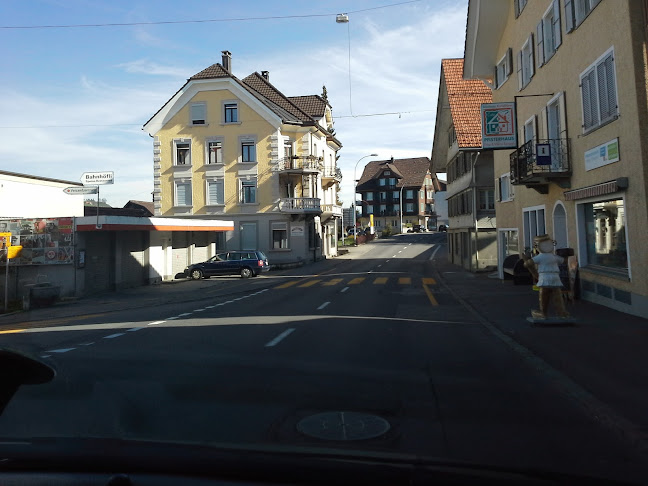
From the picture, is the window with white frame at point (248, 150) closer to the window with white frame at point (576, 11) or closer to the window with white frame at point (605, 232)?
the window with white frame at point (576, 11)

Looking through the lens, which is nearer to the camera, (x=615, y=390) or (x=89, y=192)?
(x=615, y=390)

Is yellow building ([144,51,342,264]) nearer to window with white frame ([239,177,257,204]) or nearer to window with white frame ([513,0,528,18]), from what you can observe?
window with white frame ([239,177,257,204])

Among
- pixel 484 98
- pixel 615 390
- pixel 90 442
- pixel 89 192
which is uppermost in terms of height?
pixel 484 98

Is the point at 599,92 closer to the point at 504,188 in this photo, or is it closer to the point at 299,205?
the point at 504,188

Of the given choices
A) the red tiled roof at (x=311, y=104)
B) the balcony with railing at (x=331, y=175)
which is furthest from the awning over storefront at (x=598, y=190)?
the red tiled roof at (x=311, y=104)

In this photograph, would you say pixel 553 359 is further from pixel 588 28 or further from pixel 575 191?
pixel 588 28

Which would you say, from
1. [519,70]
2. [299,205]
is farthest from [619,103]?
[299,205]

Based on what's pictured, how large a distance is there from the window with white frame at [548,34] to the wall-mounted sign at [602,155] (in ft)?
12.6

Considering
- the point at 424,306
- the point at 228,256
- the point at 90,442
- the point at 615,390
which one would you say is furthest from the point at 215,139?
the point at 90,442

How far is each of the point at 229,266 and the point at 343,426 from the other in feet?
86.0

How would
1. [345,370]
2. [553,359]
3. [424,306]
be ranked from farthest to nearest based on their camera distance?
[424,306]
[553,359]
[345,370]

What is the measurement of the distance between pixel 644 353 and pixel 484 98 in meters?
24.7

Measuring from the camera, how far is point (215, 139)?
3997cm

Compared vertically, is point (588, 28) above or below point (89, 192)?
above
